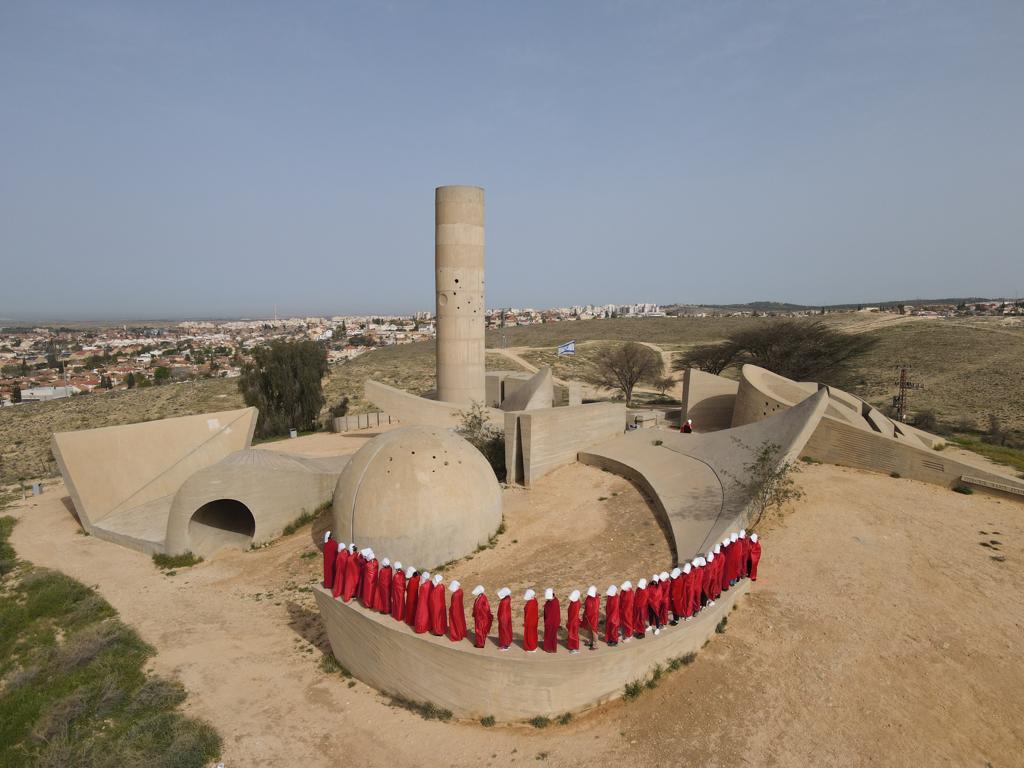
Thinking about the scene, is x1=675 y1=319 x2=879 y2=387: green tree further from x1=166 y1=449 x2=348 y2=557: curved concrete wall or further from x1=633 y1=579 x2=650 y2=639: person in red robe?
x1=633 y1=579 x2=650 y2=639: person in red robe

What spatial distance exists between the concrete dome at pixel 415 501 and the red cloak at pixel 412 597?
367cm

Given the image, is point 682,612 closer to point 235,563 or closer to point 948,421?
point 235,563

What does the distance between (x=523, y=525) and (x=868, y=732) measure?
888 cm

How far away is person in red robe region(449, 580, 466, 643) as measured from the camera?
27.6ft

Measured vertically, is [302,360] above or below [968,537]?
above

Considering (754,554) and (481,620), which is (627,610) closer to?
(481,620)

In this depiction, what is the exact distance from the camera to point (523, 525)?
1543 centimetres

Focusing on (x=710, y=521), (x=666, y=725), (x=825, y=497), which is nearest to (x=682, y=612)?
(x=666, y=725)

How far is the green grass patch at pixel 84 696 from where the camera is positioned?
26.2 ft

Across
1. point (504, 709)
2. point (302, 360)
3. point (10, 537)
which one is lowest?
point (10, 537)

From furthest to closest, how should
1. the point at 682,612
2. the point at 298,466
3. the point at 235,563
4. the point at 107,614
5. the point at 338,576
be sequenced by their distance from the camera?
1. the point at 298,466
2. the point at 235,563
3. the point at 107,614
4. the point at 338,576
5. the point at 682,612

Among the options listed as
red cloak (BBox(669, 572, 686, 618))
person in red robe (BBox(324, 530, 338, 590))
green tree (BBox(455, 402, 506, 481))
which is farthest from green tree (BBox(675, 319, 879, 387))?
person in red robe (BBox(324, 530, 338, 590))

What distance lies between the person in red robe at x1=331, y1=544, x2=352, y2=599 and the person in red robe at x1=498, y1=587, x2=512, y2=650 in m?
2.87

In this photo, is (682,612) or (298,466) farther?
(298,466)
